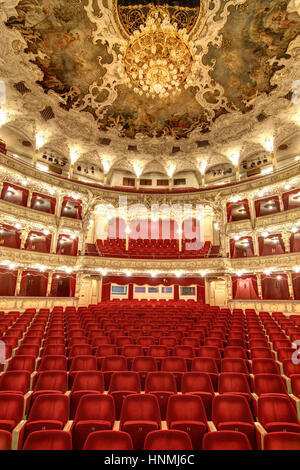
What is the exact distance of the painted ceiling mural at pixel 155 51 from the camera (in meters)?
11.2

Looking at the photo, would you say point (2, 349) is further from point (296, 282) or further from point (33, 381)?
point (296, 282)

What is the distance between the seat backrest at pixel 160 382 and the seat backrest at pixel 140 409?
0.78 metres

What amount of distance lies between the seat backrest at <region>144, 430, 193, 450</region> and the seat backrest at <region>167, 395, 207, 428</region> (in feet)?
2.67

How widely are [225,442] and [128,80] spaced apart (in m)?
12.4

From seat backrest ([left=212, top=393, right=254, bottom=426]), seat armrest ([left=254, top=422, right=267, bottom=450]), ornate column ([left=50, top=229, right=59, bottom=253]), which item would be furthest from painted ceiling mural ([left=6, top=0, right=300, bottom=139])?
seat armrest ([left=254, top=422, right=267, bottom=450])

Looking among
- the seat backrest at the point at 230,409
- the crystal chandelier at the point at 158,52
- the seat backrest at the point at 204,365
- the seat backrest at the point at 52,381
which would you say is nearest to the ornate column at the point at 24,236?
the crystal chandelier at the point at 158,52

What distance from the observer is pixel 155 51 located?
401 inches

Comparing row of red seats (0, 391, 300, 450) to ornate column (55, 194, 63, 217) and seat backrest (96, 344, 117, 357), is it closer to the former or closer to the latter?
seat backrest (96, 344, 117, 357)

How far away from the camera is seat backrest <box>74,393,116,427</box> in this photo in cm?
275

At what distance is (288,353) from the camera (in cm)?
496

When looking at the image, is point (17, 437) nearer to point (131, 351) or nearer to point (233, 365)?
point (131, 351)

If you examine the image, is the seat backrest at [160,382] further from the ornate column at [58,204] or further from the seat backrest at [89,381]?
the ornate column at [58,204]

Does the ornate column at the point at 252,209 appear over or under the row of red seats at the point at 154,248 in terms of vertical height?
over

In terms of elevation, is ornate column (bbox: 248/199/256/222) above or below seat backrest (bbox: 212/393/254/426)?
above
